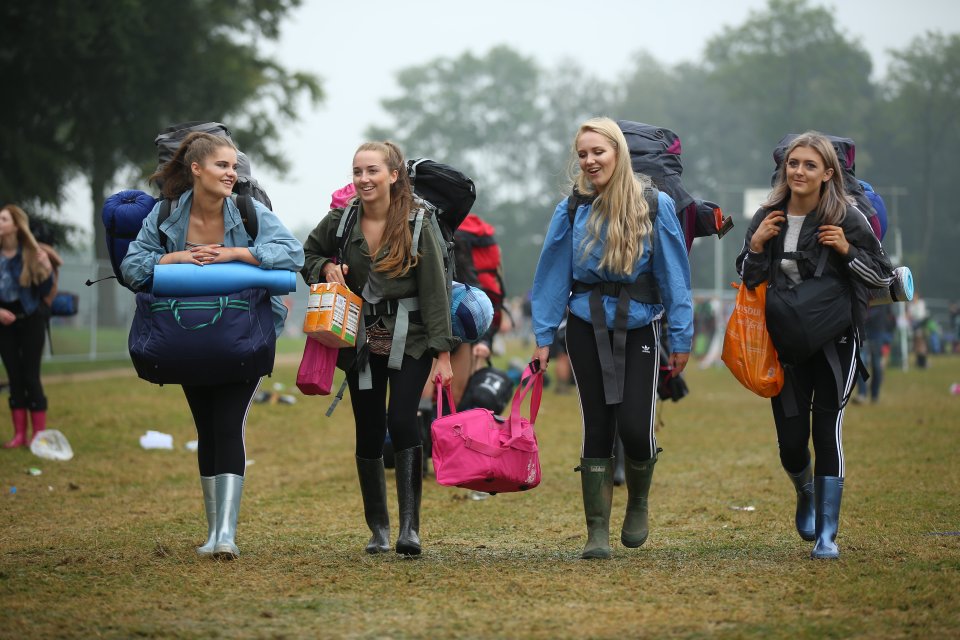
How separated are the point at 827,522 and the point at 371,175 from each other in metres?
2.74

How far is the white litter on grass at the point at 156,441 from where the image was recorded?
40.0 ft

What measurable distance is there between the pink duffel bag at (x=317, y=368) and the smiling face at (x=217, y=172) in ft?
2.72

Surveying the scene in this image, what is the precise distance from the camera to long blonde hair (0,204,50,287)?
1024cm

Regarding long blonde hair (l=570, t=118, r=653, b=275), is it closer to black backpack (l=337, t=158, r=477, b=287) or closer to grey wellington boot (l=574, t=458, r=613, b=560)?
black backpack (l=337, t=158, r=477, b=287)

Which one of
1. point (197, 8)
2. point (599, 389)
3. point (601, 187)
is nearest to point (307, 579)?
point (599, 389)

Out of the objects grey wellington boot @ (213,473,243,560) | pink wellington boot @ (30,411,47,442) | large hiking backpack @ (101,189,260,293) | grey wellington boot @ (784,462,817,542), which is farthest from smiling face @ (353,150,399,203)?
pink wellington boot @ (30,411,47,442)

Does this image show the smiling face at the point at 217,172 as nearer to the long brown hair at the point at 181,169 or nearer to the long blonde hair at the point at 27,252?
the long brown hair at the point at 181,169

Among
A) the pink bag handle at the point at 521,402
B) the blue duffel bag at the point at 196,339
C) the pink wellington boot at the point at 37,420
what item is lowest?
the pink wellington boot at the point at 37,420

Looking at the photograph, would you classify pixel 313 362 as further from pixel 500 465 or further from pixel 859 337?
pixel 859 337

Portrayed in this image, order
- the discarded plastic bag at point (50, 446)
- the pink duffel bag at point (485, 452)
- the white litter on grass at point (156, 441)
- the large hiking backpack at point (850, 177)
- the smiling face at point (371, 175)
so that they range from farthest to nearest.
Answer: the white litter on grass at point (156, 441)
the discarded plastic bag at point (50, 446)
the large hiking backpack at point (850, 177)
the smiling face at point (371, 175)
the pink duffel bag at point (485, 452)

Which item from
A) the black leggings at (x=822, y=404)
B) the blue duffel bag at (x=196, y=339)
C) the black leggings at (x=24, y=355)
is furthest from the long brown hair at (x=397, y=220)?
the black leggings at (x=24, y=355)

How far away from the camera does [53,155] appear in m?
28.6

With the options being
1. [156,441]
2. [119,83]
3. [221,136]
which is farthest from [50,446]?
[119,83]

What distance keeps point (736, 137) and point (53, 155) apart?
52003 mm
